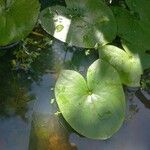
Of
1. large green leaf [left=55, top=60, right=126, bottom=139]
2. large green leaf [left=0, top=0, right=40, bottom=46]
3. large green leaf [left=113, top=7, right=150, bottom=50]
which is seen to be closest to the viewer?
large green leaf [left=55, top=60, right=126, bottom=139]

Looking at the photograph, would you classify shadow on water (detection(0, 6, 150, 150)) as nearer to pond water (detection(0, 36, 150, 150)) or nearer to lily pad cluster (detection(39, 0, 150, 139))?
pond water (detection(0, 36, 150, 150))

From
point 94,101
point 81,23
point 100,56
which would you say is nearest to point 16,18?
point 81,23

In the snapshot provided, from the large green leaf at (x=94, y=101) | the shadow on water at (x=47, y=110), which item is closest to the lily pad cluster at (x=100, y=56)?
the large green leaf at (x=94, y=101)

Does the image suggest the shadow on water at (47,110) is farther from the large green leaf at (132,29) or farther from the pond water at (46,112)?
the large green leaf at (132,29)

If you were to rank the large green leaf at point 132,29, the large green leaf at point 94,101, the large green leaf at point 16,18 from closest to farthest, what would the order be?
the large green leaf at point 94,101
the large green leaf at point 16,18
the large green leaf at point 132,29

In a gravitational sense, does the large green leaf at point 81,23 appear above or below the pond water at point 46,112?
above

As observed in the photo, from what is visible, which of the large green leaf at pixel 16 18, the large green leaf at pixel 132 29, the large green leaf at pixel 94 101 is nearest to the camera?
the large green leaf at pixel 94 101

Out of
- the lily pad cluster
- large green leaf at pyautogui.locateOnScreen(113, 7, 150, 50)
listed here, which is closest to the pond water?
the lily pad cluster
